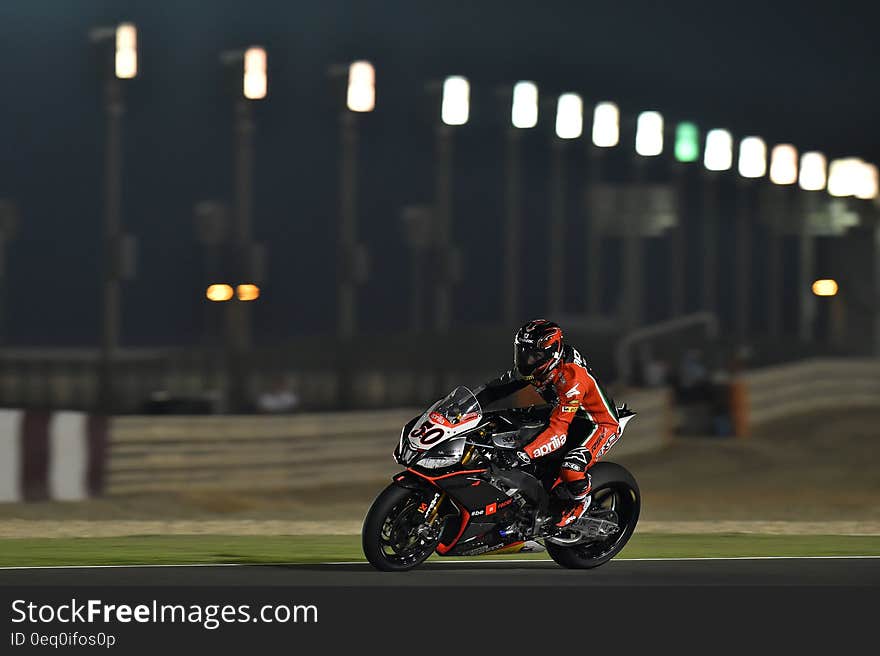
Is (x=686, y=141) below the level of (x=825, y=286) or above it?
above

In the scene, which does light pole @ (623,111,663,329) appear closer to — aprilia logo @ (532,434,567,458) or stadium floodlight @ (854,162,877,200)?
stadium floodlight @ (854,162,877,200)

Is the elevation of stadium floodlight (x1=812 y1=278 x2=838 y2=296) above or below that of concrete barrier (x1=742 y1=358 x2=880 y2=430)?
above

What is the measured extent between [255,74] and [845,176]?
90.9 feet

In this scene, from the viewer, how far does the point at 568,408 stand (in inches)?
477

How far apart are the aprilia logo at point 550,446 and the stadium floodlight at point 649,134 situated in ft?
160

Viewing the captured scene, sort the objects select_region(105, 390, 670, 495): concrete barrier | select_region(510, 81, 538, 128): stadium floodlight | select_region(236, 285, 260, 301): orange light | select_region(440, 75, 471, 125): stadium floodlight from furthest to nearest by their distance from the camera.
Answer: select_region(510, 81, 538, 128): stadium floodlight
select_region(440, 75, 471, 125): stadium floodlight
select_region(236, 285, 260, 301): orange light
select_region(105, 390, 670, 495): concrete barrier

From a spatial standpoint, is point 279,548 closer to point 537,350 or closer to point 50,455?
point 537,350

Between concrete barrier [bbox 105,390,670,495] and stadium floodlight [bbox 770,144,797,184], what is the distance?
46.4m

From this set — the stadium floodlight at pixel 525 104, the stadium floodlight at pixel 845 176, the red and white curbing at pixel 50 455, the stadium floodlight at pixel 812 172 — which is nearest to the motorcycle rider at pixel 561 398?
the red and white curbing at pixel 50 455

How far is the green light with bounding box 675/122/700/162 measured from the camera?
61875mm

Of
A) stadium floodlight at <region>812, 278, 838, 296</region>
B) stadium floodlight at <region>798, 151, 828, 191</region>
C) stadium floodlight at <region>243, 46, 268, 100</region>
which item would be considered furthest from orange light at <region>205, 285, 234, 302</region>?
stadium floodlight at <region>798, 151, 828, 191</region>

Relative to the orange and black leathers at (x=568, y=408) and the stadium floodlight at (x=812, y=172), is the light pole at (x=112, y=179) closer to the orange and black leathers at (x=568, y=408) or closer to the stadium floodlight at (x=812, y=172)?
the orange and black leathers at (x=568, y=408)

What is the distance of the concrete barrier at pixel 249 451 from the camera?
20.8 m

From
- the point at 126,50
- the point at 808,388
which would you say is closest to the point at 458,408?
the point at 126,50
